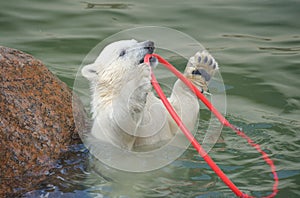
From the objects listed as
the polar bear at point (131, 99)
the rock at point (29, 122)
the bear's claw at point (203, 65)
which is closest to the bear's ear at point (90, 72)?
the polar bear at point (131, 99)

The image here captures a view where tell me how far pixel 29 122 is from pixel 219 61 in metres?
3.79

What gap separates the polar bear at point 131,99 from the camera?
4.50 m

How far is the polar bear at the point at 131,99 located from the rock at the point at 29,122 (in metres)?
0.27

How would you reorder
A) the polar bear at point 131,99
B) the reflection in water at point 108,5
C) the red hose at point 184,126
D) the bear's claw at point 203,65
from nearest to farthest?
the red hose at point 184,126 → the polar bear at point 131,99 → the bear's claw at point 203,65 → the reflection in water at point 108,5

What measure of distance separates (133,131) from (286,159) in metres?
1.44

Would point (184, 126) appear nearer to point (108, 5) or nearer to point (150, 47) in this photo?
point (150, 47)

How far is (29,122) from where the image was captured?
4.70m

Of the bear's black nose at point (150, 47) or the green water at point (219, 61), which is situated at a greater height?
the bear's black nose at point (150, 47)

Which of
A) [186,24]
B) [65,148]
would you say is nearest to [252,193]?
[65,148]

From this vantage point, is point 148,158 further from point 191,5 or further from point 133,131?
point 191,5

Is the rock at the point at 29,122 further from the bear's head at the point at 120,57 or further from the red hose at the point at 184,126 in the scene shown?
the red hose at the point at 184,126

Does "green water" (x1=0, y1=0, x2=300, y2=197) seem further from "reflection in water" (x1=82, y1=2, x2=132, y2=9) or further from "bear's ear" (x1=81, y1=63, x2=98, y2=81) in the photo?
"bear's ear" (x1=81, y1=63, x2=98, y2=81)

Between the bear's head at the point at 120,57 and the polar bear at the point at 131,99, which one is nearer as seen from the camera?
the polar bear at the point at 131,99

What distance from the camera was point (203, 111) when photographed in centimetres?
650
